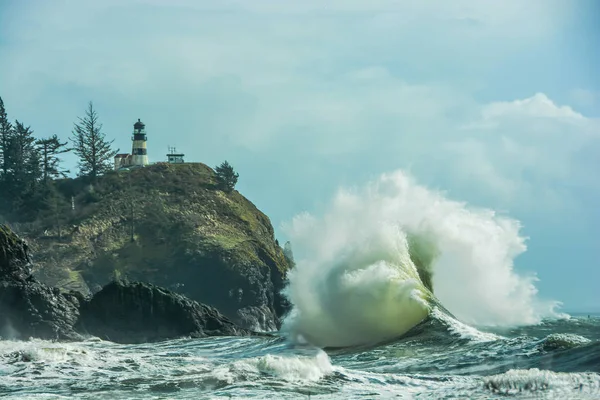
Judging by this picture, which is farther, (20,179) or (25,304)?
(20,179)

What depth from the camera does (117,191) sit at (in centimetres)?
9750

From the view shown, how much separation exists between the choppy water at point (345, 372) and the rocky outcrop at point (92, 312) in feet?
37.2

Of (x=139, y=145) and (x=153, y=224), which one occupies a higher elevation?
(x=139, y=145)

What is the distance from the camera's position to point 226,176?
105750 millimetres

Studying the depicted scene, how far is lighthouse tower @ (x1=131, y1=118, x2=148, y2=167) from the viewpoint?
108 meters

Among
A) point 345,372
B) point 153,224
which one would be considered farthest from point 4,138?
point 345,372

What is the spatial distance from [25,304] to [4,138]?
5875cm

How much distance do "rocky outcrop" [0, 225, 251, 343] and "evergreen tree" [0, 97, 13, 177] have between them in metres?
49.0

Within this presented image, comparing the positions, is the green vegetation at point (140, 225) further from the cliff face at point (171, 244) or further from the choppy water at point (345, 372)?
the choppy water at point (345, 372)

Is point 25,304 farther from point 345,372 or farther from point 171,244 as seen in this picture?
point 171,244

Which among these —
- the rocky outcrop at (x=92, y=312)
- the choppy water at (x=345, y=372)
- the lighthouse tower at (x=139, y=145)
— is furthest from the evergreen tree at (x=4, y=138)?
the choppy water at (x=345, y=372)

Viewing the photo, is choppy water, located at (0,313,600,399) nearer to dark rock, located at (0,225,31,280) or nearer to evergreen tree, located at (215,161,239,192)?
dark rock, located at (0,225,31,280)

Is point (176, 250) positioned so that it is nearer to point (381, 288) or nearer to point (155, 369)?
point (381, 288)

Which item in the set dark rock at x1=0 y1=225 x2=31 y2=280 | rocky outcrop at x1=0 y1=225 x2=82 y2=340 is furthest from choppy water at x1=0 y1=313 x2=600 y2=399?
dark rock at x1=0 y1=225 x2=31 y2=280
